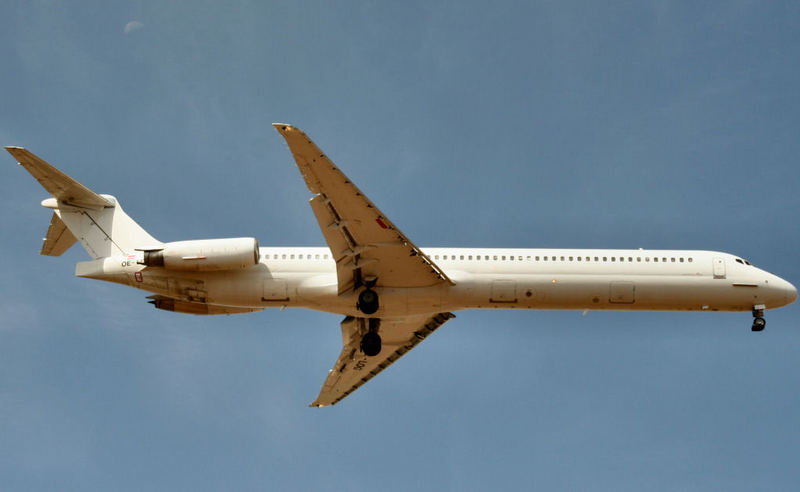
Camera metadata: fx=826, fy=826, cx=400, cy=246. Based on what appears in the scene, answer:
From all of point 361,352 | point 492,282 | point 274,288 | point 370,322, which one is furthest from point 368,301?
point 361,352

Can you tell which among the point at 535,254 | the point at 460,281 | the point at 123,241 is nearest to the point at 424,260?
the point at 460,281

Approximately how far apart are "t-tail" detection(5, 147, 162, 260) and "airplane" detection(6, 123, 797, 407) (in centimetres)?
4

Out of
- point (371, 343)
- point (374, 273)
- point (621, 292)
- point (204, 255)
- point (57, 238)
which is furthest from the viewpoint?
point (371, 343)

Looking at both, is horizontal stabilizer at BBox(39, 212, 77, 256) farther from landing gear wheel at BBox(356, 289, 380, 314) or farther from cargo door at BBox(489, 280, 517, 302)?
cargo door at BBox(489, 280, 517, 302)

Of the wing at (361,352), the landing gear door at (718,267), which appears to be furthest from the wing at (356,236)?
the landing gear door at (718,267)

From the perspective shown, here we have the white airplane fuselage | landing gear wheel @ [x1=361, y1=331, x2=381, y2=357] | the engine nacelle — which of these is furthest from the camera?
landing gear wheel @ [x1=361, y1=331, x2=381, y2=357]

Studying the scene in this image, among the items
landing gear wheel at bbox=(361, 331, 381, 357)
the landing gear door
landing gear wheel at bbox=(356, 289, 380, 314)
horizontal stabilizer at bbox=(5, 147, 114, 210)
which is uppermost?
horizontal stabilizer at bbox=(5, 147, 114, 210)

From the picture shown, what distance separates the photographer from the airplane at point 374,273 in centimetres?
2700

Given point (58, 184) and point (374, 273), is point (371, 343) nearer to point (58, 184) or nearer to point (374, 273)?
point (374, 273)

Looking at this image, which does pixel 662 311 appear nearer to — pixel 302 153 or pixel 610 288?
pixel 610 288

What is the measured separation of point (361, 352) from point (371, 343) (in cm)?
342

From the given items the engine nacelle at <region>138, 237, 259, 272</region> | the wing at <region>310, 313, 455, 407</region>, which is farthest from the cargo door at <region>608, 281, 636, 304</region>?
the engine nacelle at <region>138, 237, 259, 272</region>

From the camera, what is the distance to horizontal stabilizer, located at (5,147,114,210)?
1037 inches

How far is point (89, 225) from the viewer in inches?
1141
